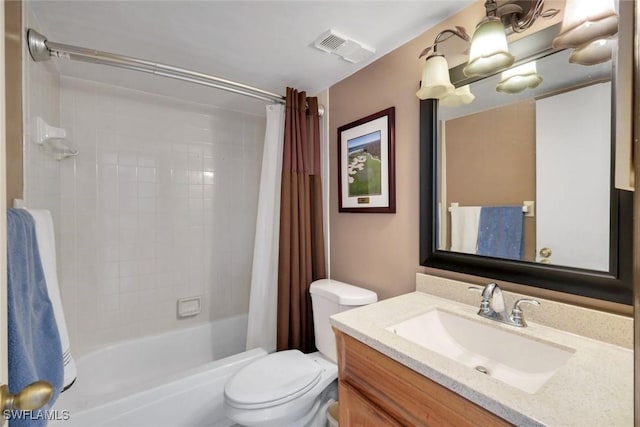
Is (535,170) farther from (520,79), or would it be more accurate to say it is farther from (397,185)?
(397,185)

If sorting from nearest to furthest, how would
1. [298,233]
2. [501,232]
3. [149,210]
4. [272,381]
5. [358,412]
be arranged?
[358,412]
[501,232]
[272,381]
[298,233]
[149,210]

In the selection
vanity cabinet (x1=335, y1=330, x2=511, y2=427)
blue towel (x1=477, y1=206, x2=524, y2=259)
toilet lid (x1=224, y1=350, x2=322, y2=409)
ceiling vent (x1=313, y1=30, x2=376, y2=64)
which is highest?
ceiling vent (x1=313, y1=30, x2=376, y2=64)

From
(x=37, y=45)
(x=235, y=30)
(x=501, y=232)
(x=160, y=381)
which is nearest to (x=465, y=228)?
(x=501, y=232)

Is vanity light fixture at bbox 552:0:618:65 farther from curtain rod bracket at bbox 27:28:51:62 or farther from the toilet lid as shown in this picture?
curtain rod bracket at bbox 27:28:51:62

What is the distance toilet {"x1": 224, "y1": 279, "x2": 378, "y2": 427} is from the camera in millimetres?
1143

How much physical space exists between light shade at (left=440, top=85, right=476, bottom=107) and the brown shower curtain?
0.88 metres

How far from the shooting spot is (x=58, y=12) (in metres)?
1.17

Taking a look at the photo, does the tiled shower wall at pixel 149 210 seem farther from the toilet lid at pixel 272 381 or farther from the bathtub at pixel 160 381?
the toilet lid at pixel 272 381

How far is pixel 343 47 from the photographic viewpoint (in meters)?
1.40

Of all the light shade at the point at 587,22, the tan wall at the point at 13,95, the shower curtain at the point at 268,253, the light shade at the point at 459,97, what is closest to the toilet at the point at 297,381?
the shower curtain at the point at 268,253

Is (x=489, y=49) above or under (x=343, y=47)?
under

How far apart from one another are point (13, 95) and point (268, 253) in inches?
50.7

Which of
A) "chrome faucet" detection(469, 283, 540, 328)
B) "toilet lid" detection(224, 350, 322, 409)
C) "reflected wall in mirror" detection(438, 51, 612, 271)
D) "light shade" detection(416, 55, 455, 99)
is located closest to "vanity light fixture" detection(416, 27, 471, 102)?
"light shade" detection(416, 55, 455, 99)

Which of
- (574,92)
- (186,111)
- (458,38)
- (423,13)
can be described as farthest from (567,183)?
(186,111)
